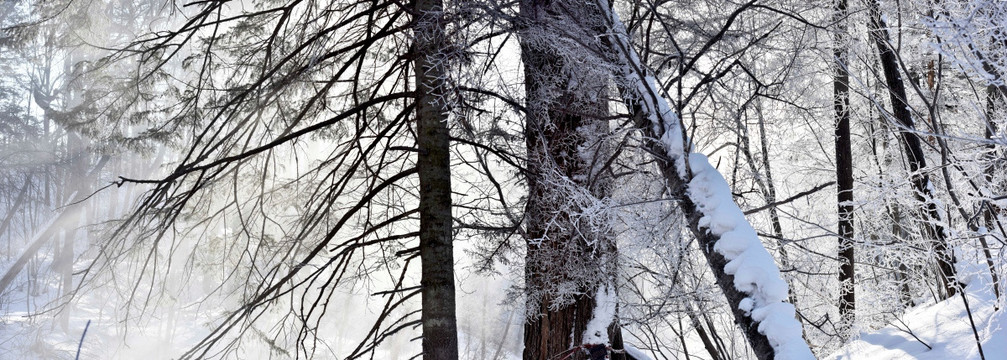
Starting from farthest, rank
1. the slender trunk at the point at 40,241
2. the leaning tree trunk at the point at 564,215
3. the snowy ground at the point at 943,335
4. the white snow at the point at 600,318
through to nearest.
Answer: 1. the slender trunk at the point at 40,241
2. the snowy ground at the point at 943,335
3. the white snow at the point at 600,318
4. the leaning tree trunk at the point at 564,215

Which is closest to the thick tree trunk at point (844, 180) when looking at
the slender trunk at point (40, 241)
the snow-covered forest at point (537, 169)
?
the snow-covered forest at point (537, 169)

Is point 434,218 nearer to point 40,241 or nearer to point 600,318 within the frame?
point 600,318

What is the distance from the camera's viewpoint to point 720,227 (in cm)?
414

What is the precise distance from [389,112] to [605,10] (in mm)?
4063

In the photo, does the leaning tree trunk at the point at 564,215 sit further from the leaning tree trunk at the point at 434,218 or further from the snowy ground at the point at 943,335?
the snowy ground at the point at 943,335

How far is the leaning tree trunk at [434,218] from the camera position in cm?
411

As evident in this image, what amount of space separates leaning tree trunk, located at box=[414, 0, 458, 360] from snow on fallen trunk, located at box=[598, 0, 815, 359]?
3.86 feet

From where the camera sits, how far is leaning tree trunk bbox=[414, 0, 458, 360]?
411 cm

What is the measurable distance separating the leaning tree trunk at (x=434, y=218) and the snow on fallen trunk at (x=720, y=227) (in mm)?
1176

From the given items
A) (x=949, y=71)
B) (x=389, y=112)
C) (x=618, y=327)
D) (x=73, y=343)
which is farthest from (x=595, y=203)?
(x=73, y=343)

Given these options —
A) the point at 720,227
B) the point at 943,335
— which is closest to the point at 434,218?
the point at 720,227

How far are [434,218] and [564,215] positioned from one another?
102 cm

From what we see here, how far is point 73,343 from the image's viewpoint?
19.1m

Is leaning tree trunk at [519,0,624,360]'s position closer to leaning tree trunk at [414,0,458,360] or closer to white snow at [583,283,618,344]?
white snow at [583,283,618,344]
